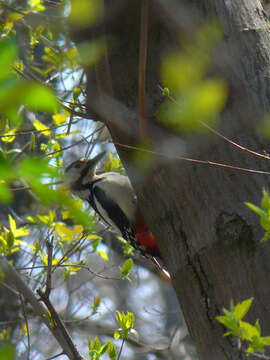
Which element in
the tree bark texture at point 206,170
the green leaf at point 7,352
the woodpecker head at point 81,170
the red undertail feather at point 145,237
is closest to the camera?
the green leaf at point 7,352

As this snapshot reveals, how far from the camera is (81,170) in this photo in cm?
391

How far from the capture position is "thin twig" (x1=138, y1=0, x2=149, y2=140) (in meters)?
2.00

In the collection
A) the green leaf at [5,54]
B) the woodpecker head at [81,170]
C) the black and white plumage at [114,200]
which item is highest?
the green leaf at [5,54]

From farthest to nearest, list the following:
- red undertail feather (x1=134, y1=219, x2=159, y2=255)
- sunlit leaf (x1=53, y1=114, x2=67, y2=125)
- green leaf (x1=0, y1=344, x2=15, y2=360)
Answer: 1. red undertail feather (x1=134, y1=219, x2=159, y2=255)
2. sunlit leaf (x1=53, y1=114, x2=67, y2=125)
3. green leaf (x1=0, y1=344, x2=15, y2=360)

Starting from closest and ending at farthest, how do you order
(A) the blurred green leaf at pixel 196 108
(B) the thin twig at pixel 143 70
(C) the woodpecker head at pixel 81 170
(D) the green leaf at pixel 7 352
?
1. (D) the green leaf at pixel 7 352
2. (A) the blurred green leaf at pixel 196 108
3. (B) the thin twig at pixel 143 70
4. (C) the woodpecker head at pixel 81 170

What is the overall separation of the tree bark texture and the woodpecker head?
5.13 feet

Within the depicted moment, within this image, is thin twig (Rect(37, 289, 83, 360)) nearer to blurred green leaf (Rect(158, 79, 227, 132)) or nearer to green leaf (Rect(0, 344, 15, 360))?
blurred green leaf (Rect(158, 79, 227, 132))

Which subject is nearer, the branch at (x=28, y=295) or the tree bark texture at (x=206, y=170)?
the tree bark texture at (x=206, y=170)

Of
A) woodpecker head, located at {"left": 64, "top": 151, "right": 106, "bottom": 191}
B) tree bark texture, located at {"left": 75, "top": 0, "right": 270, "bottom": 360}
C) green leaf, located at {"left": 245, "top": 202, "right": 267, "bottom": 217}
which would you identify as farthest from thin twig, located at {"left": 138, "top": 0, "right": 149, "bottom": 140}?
woodpecker head, located at {"left": 64, "top": 151, "right": 106, "bottom": 191}

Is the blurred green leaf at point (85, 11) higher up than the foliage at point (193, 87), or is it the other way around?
the blurred green leaf at point (85, 11)

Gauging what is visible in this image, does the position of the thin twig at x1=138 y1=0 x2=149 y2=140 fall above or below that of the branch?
above

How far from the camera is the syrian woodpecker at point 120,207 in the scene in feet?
12.0

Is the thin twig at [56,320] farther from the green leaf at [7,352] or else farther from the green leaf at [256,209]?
the green leaf at [7,352]

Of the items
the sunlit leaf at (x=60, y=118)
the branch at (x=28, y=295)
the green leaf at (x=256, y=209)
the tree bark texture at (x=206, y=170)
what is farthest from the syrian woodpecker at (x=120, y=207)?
the green leaf at (x=256, y=209)
